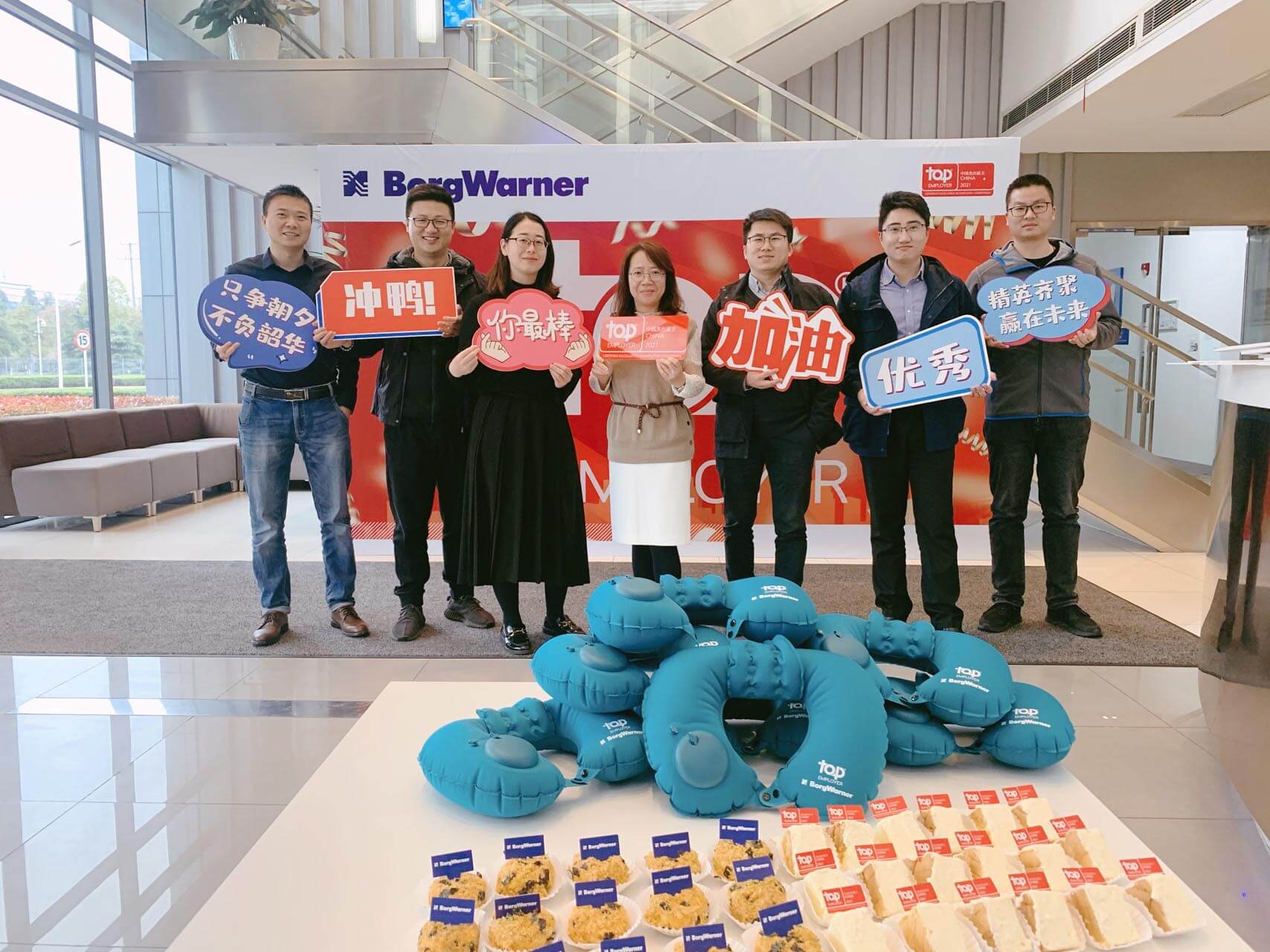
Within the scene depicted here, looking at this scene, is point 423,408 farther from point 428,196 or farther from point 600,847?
point 600,847

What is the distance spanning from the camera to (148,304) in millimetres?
8672

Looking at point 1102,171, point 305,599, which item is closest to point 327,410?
point 305,599

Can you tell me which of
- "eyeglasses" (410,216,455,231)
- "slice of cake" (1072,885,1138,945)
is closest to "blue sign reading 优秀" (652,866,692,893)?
"slice of cake" (1072,885,1138,945)

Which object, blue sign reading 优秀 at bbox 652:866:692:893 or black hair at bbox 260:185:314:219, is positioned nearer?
blue sign reading 优秀 at bbox 652:866:692:893

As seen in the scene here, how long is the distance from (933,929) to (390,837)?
80 centimetres

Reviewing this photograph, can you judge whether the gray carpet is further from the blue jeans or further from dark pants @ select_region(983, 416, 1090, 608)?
the blue jeans

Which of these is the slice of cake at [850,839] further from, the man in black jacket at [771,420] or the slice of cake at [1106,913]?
the man in black jacket at [771,420]

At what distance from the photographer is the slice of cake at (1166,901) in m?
1.13

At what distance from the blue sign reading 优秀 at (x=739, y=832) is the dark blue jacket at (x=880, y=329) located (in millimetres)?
2138

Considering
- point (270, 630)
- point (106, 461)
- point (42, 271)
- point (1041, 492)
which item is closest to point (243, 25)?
point (42, 271)

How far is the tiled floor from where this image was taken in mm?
1805

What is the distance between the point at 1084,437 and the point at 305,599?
135 inches

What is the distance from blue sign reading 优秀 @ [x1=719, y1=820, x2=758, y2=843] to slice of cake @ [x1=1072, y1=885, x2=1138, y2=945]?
1.42ft

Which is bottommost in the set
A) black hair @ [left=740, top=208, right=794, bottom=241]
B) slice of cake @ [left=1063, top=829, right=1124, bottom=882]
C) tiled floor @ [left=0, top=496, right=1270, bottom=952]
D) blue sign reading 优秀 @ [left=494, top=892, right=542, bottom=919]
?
tiled floor @ [left=0, top=496, right=1270, bottom=952]
